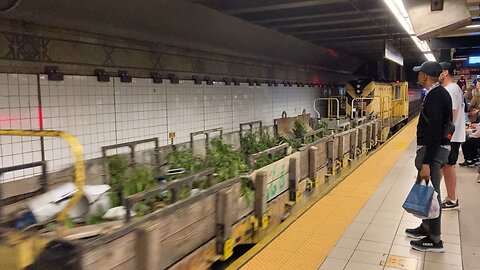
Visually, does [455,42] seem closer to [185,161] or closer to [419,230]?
[419,230]

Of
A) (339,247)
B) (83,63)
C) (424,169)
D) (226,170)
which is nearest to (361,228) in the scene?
(339,247)

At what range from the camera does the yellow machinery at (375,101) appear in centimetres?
1200

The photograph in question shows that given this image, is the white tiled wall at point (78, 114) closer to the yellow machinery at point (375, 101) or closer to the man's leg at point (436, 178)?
the man's leg at point (436, 178)

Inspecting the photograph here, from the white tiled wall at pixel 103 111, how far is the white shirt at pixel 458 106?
3657mm

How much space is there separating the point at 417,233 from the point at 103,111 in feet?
12.1

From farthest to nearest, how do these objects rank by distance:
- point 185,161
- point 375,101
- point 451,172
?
point 375,101
point 451,172
point 185,161

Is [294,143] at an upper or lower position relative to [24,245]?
upper

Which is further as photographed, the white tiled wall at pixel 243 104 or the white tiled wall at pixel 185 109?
the white tiled wall at pixel 243 104

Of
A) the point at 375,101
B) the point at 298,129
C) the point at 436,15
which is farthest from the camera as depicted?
the point at 375,101

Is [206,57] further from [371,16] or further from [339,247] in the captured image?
[339,247]

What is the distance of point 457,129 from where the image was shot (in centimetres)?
458

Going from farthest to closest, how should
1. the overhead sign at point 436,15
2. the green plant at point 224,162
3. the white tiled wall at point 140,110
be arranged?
the white tiled wall at point 140,110
the overhead sign at point 436,15
the green plant at point 224,162

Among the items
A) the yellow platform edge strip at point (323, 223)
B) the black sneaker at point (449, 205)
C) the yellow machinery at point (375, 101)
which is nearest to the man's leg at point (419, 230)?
the yellow platform edge strip at point (323, 223)

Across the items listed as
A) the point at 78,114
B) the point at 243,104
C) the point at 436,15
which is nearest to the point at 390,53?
the point at 243,104
